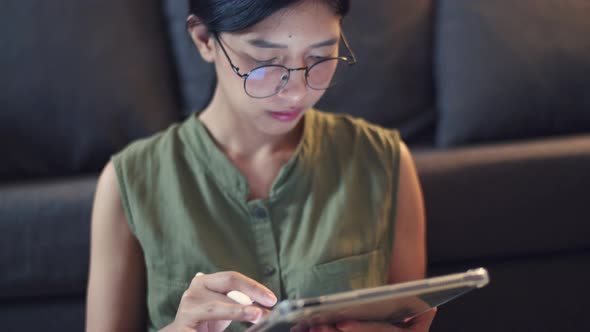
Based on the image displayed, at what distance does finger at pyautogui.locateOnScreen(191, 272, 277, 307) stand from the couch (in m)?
0.39

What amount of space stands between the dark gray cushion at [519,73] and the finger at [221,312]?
903 millimetres

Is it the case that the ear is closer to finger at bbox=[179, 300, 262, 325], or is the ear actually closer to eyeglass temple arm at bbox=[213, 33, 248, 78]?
eyeglass temple arm at bbox=[213, 33, 248, 78]

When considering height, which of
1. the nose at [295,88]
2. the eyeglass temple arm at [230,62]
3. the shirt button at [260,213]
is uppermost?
the eyeglass temple arm at [230,62]

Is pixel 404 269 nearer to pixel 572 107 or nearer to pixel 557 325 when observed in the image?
pixel 557 325

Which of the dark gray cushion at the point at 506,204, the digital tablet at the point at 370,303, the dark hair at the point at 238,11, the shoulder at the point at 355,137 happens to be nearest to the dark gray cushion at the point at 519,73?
the dark gray cushion at the point at 506,204

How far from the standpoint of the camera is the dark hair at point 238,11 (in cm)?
83

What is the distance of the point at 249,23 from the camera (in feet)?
2.75

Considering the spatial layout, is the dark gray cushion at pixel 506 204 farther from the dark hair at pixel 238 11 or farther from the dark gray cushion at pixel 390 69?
the dark hair at pixel 238 11

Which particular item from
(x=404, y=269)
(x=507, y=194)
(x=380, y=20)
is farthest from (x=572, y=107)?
(x=404, y=269)

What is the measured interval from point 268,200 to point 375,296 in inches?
16.0

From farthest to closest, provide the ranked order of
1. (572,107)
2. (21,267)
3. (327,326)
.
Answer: (572,107) < (21,267) < (327,326)

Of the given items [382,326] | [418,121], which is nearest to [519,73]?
[418,121]

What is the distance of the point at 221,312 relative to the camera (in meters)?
0.70

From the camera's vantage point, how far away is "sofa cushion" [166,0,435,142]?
1.49m
